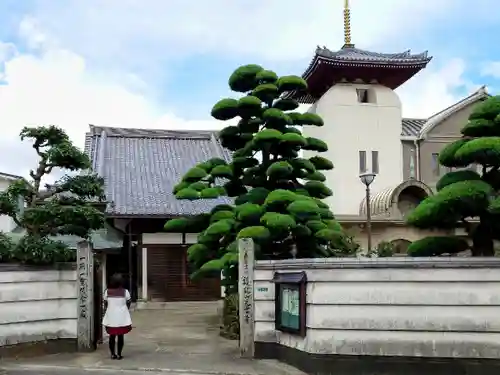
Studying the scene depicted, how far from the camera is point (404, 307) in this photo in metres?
8.32

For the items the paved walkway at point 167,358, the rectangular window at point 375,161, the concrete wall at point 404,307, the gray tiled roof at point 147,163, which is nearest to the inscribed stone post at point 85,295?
the paved walkway at point 167,358

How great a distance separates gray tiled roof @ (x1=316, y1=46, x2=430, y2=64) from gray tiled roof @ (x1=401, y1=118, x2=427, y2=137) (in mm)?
2963

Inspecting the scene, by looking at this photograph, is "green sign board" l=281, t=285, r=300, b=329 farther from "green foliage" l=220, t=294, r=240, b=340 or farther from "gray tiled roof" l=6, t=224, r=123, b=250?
"gray tiled roof" l=6, t=224, r=123, b=250

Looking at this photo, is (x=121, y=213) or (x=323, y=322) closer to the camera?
(x=323, y=322)

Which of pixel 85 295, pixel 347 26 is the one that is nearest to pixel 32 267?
pixel 85 295

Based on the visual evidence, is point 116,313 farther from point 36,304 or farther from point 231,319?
point 231,319

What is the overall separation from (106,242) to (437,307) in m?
12.7

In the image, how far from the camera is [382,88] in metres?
25.0

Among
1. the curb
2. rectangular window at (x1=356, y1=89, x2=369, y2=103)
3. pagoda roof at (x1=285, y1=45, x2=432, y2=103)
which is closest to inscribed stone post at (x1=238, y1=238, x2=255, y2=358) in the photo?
the curb

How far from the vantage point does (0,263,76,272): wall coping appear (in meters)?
9.71

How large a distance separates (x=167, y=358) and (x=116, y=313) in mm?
1139

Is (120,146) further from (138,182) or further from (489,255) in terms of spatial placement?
(489,255)

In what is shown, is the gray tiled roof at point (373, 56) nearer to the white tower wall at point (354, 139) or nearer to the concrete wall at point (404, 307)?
the white tower wall at point (354, 139)

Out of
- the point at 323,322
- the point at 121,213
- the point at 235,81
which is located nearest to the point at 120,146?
the point at 121,213
